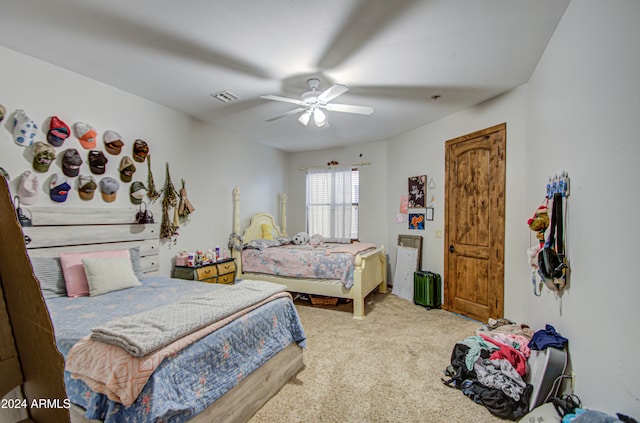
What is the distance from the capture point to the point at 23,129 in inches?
89.0

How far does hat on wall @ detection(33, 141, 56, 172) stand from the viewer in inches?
91.6

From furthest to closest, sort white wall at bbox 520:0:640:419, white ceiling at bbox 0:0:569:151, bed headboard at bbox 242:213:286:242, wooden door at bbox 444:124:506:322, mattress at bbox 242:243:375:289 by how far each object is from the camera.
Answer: bed headboard at bbox 242:213:286:242
mattress at bbox 242:243:375:289
wooden door at bbox 444:124:506:322
white ceiling at bbox 0:0:569:151
white wall at bbox 520:0:640:419

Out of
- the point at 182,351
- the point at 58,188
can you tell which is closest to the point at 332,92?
the point at 182,351

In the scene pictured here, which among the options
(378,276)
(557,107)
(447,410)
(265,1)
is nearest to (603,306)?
(447,410)

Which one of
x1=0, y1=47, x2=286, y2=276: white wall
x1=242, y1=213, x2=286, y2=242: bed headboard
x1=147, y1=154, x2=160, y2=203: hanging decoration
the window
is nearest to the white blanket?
x1=0, y1=47, x2=286, y2=276: white wall

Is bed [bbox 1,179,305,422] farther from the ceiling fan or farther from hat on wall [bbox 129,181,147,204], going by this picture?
the ceiling fan

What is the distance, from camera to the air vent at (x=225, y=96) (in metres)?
3.01

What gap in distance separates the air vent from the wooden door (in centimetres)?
283

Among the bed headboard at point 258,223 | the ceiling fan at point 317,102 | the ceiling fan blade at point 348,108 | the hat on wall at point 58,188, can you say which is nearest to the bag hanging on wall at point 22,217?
the hat on wall at point 58,188

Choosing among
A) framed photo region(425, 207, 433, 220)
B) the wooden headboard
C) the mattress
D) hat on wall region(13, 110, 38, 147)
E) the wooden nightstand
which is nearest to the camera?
the wooden headboard

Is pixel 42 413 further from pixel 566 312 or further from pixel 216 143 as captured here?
pixel 216 143

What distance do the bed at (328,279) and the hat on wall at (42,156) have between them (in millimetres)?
2329

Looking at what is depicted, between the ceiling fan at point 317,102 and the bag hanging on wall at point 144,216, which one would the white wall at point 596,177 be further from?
the bag hanging on wall at point 144,216

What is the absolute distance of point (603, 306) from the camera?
1.39 metres
